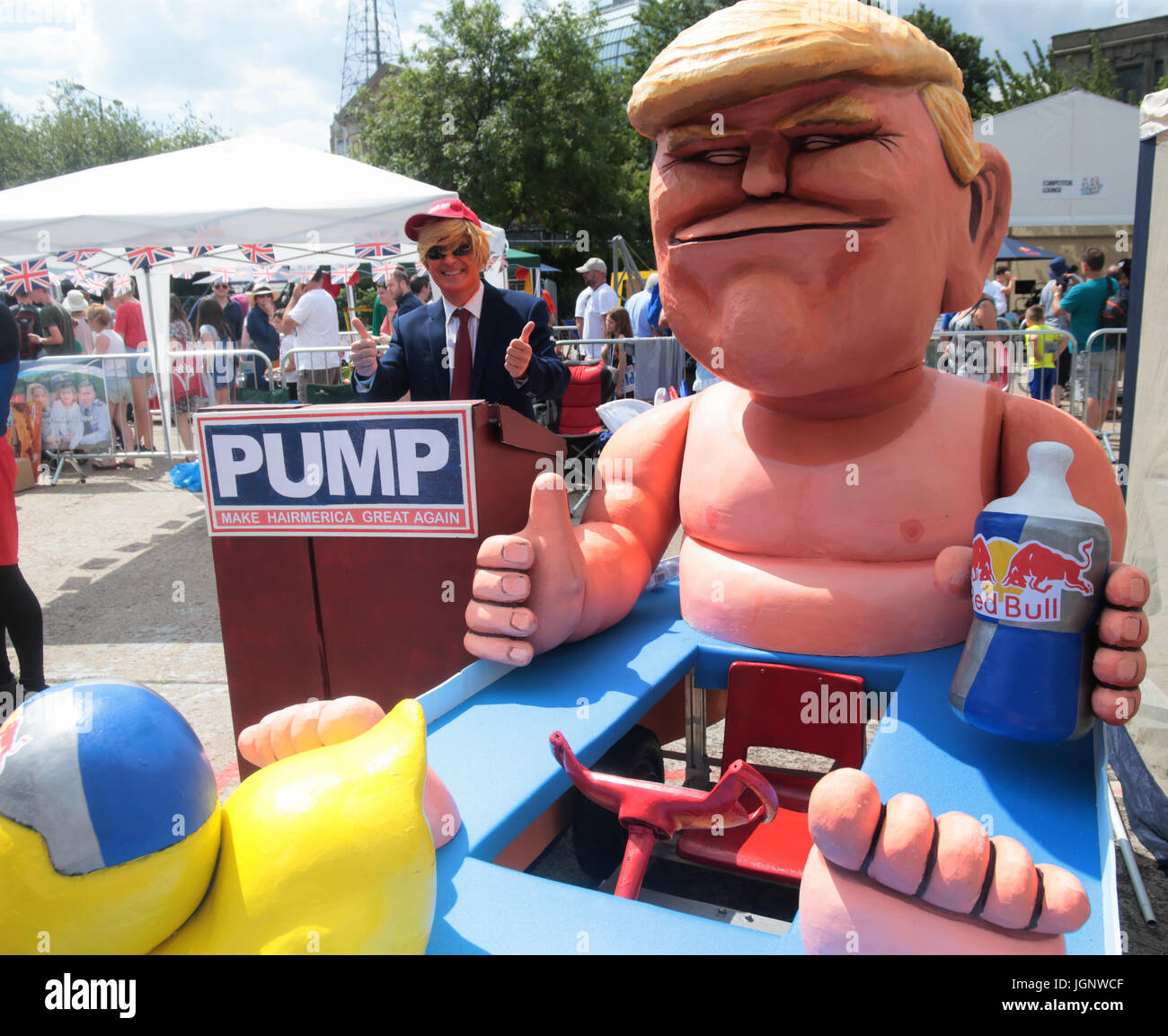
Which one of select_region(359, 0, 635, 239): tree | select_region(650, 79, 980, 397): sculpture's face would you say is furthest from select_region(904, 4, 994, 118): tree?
select_region(650, 79, 980, 397): sculpture's face

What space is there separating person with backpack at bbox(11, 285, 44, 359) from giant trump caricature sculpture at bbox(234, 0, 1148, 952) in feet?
26.6

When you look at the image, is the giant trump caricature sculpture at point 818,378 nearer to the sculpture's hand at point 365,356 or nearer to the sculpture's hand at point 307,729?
the sculpture's hand at point 307,729

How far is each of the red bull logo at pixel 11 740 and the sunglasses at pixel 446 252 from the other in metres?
2.59

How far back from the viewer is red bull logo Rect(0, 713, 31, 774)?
0.98m

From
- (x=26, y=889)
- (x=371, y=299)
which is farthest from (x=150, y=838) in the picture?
(x=371, y=299)

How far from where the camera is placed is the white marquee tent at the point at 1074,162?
1602cm

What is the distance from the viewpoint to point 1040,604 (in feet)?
5.40

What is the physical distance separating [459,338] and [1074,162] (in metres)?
16.8

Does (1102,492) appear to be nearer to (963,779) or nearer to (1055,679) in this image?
(1055,679)

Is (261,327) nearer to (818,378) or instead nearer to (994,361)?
(994,361)

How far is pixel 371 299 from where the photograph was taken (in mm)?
28797

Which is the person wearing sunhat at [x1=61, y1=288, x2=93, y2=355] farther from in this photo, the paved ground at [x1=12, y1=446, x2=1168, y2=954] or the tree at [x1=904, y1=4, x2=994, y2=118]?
the tree at [x1=904, y1=4, x2=994, y2=118]

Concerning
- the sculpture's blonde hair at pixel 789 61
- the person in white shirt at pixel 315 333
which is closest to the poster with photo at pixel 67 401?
the person in white shirt at pixel 315 333

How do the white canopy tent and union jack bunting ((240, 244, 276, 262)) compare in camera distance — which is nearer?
the white canopy tent
